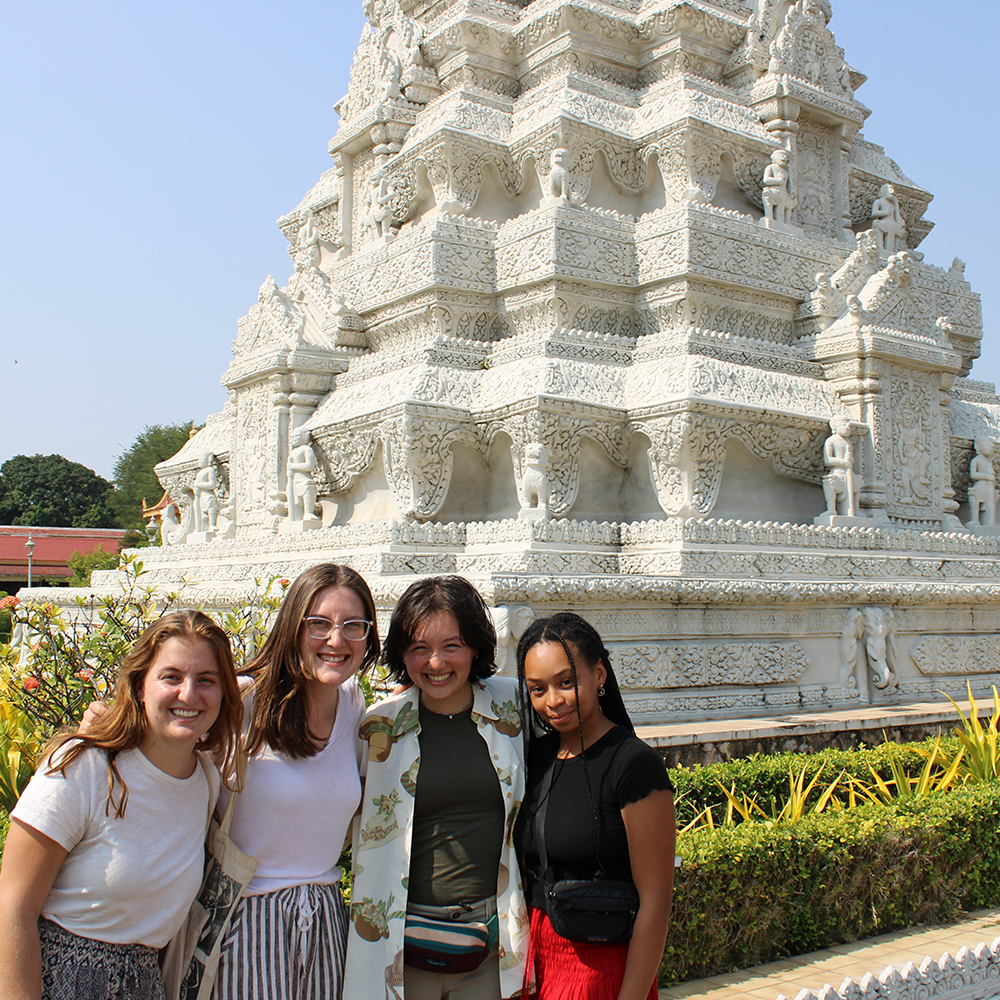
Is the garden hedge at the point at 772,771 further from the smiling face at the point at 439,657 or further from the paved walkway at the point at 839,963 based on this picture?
the smiling face at the point at 439,657

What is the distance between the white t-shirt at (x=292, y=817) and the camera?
2975mm

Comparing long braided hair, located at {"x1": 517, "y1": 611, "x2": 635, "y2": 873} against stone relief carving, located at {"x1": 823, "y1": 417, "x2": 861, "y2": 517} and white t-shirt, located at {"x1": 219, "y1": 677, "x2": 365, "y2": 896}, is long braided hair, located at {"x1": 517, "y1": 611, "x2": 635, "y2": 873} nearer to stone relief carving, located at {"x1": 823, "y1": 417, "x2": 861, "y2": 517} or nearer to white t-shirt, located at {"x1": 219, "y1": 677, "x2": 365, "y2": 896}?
white t-shirt, located at {"x1": 219, "y1": 677, "x2": 365, "y2": 896}

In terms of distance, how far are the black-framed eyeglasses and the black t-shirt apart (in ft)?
2.46

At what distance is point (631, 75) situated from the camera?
14656 millimetres

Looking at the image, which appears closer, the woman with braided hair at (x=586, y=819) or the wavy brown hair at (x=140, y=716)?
the wavy brown hair at (x=140, y=716)

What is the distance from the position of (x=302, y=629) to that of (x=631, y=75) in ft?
44.1

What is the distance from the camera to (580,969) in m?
3.00

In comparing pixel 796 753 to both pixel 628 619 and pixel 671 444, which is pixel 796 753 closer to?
pixel 628 619

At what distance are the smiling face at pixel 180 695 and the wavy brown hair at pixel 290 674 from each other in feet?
0.64

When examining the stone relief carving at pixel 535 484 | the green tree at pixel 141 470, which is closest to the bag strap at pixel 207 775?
the stone relief carving at pixel 535 484

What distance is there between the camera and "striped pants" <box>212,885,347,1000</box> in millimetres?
2900

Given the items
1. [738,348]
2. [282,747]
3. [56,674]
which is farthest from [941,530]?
[282,747]

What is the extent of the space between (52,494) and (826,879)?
55.7 m

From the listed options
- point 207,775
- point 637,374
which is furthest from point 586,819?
point 637,374
